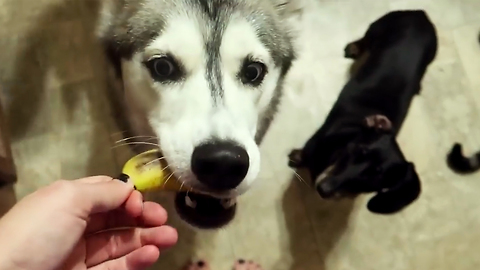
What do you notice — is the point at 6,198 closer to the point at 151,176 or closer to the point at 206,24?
the point at 151,176

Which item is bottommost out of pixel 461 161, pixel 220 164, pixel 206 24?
pixel 461 161

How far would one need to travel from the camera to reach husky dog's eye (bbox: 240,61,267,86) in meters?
1.28

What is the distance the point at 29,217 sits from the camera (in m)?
1.02

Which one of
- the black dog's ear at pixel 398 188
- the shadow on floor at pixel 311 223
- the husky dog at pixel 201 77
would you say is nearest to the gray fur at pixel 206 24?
the husky dog at pixel 201 77

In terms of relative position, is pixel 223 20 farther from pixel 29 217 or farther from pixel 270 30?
pixel 29 217

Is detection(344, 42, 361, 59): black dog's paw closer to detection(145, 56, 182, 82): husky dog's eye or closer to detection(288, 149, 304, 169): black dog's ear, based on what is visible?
detection(288, 149, 304, 169): black dog's ear

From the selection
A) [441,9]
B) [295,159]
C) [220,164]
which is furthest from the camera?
[441,9]

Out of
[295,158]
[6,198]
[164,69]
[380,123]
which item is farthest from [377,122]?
[6,198]

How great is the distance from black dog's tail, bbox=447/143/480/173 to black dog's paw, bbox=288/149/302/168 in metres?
0.66

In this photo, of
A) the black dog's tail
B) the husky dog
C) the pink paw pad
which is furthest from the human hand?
the black dog's tail

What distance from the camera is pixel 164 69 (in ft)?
4.05

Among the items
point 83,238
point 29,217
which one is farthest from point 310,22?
Answer: point 29,217

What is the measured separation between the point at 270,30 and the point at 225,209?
1.75ft

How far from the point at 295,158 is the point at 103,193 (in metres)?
1.06
